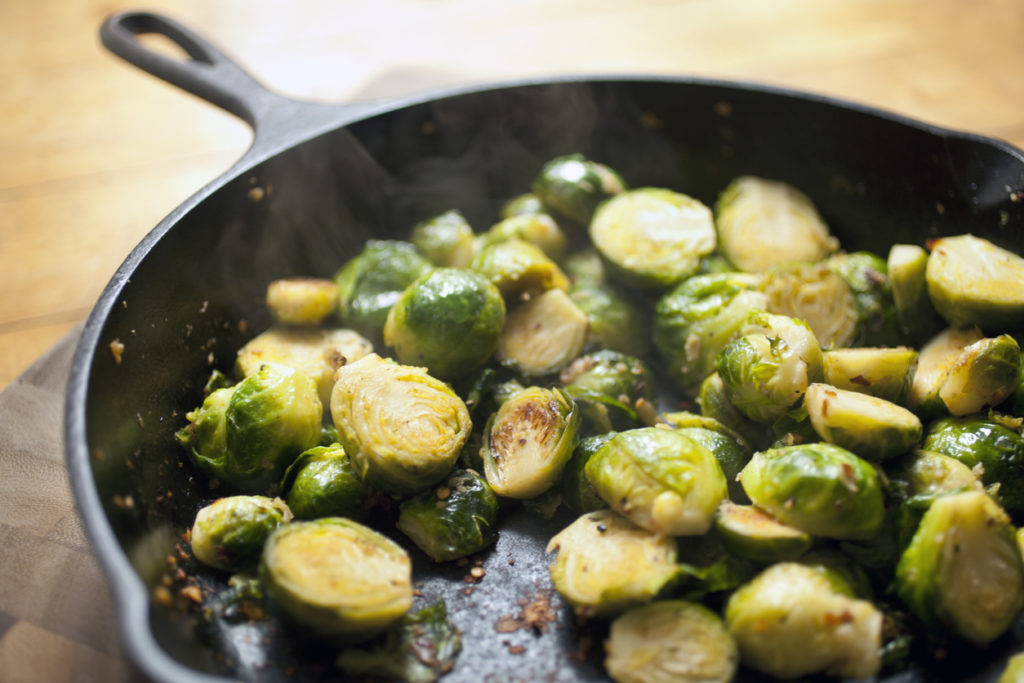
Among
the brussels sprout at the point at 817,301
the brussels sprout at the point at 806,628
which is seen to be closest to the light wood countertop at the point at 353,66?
the brussels sprout at the point at 817,301

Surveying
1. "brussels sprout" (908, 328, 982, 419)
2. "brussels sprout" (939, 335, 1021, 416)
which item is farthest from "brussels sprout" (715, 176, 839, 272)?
"brussels sprout" (939, 335, 1021, 416)

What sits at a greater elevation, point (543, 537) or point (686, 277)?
point (686, 277)

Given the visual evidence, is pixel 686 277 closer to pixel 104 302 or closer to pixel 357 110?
pixel 357 110

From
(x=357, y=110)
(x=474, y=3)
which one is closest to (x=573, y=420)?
(x=357, y=110)

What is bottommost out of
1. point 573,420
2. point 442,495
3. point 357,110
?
point 442,495

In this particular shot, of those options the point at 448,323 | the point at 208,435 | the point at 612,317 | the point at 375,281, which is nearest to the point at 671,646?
the point at 448,323
